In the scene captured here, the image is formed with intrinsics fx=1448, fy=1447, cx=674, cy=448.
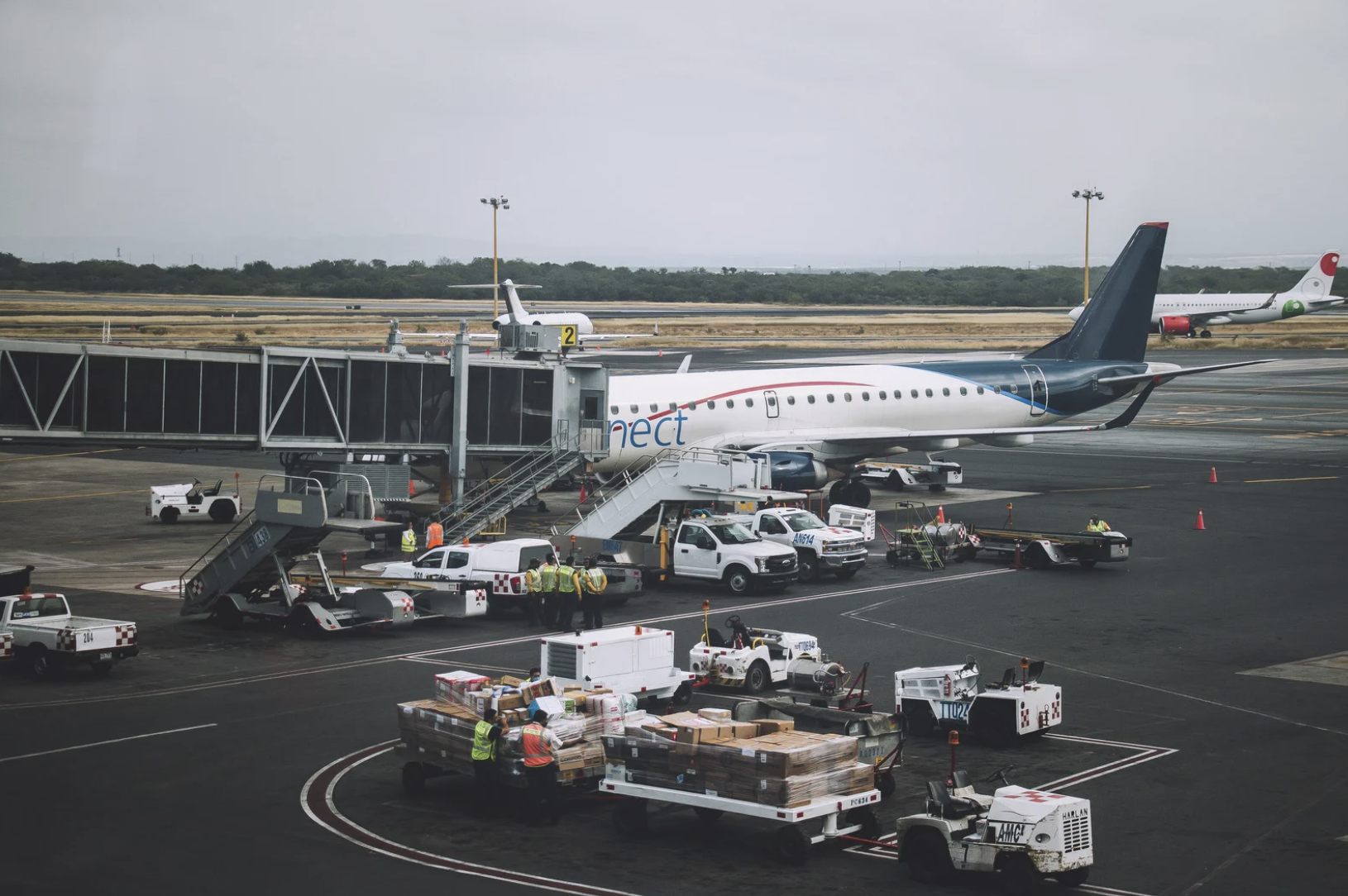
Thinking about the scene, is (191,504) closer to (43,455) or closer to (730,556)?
(730,556)

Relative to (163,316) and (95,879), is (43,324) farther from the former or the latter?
(95,879)

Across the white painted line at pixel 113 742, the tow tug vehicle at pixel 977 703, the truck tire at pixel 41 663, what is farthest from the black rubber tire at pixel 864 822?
the truck tire at pixel 41 663

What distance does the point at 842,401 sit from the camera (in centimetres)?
5575

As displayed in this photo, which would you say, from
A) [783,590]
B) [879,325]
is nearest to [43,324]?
[879,325]

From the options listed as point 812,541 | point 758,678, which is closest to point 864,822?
point 758,678

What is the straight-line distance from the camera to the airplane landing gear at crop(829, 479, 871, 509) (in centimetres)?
5347

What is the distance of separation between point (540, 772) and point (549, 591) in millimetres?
13340

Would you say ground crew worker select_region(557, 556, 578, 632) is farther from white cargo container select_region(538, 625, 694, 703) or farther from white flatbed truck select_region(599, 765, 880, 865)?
white flatbed truck select_region(599, 765, 880, 865)

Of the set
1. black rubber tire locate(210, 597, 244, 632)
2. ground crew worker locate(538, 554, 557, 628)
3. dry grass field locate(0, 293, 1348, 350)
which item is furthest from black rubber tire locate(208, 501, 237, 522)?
dry grass field locate(0, 293, 1348, 350)

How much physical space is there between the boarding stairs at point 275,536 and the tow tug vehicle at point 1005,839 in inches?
756

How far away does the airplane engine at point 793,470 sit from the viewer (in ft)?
165

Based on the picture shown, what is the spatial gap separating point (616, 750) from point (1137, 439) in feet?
200

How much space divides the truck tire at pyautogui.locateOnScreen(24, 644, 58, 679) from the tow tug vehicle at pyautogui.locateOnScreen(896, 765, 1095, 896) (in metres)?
19.4

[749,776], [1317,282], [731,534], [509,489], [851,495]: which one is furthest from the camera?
[1317,282]
